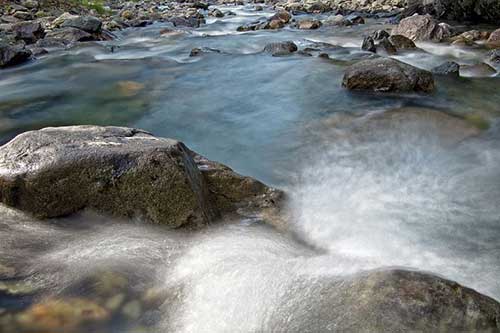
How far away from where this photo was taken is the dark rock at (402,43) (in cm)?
1249

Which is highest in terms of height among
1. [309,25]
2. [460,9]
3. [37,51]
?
[460,9]

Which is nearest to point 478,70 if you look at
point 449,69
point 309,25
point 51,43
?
point 449,69

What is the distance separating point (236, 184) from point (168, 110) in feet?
13.6

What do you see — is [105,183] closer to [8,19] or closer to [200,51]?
[200,51]

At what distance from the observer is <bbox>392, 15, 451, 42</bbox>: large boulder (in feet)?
44.2

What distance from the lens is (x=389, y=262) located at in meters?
3.62

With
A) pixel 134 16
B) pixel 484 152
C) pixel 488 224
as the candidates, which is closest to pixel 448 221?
pixel 488 224

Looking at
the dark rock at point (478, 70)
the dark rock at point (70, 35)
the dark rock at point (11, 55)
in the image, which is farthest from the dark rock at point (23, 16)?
the dark rock at point (478, 70)

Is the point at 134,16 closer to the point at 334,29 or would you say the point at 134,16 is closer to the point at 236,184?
the point at 334,29

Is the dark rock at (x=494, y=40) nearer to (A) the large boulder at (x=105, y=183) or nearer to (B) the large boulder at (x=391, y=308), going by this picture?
(A) the large boulder at (x=105, y=183)

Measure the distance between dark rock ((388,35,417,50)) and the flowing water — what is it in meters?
0.49

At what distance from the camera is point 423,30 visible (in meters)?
13.6

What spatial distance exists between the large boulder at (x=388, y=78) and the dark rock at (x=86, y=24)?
11515 millimetres

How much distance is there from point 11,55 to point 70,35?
154 inches
